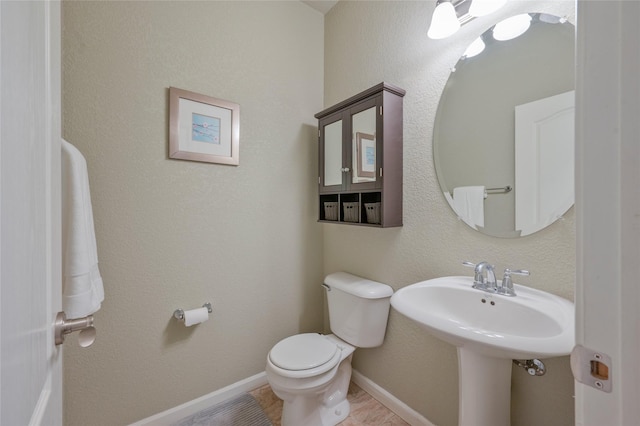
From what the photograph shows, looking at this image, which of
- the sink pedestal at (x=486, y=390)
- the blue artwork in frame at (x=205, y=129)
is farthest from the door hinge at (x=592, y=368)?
the blue artwork in frame at (x=205, y=129)

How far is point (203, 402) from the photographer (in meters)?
1.54

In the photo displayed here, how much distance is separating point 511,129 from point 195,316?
5.86 feet

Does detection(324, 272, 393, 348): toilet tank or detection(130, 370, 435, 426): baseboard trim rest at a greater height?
detection(324, 272, 393, 348): toilet tank

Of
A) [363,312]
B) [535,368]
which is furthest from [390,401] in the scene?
[535,368]

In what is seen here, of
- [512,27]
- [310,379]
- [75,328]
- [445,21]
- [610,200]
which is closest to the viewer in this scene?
[610,200]

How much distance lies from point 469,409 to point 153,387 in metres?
1.54

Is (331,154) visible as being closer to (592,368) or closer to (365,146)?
(365,146)

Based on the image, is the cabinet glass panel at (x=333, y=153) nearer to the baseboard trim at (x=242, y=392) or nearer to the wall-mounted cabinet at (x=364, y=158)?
the wall-mounted cabinet at (x=364, y=158)

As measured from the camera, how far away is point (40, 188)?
1.43ft

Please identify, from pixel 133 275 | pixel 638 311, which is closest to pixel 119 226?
pixel 133 275

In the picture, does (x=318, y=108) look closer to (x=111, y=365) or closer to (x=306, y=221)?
(x=306, y=221)

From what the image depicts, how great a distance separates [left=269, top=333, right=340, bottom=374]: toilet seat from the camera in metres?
1.30

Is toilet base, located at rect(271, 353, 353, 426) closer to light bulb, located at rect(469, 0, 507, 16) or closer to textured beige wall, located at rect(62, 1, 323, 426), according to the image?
textured beige wall, located at rect(62, 1, 323, 426)

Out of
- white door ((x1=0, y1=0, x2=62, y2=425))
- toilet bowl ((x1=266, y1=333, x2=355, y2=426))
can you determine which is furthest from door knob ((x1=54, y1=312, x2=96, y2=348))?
toilet bowl ((x1=266, y1=333, x2=355, y2=426))
